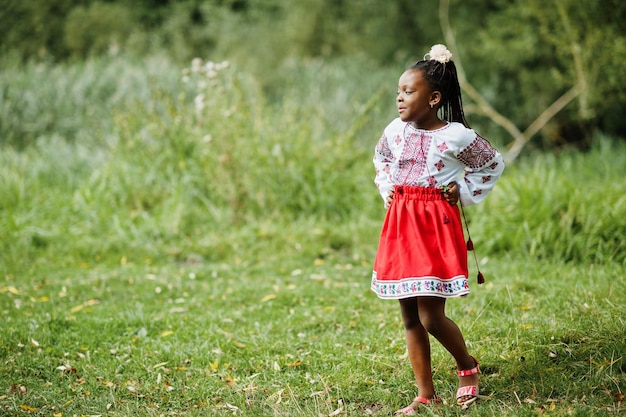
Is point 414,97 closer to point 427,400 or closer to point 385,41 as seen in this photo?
point 427,400

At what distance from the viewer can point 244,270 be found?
6.20 m

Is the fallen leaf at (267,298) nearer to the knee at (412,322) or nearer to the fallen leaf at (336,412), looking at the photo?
the fallen leaf at (336,412)

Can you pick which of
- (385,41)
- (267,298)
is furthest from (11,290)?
(385,41)

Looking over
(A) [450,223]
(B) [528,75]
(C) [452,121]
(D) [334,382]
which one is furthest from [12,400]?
(B) [528,75]

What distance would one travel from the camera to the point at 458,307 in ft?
15.7

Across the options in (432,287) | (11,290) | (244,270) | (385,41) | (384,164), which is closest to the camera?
(432,287)

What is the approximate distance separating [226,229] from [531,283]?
328 centimetres

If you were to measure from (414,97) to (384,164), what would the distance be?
16.2 inches

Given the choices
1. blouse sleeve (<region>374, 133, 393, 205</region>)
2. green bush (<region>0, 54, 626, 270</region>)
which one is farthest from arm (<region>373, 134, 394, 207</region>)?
green bush (<region>0, 54, 626, 270</region>)

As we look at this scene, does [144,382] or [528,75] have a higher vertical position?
[528,75]

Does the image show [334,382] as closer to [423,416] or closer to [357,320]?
[423,416]

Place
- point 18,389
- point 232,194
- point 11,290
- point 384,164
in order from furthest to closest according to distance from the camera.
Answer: point 232,194
point 11,290
point 18,389
point 384,164

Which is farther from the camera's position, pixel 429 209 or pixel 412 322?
pixel 412 322

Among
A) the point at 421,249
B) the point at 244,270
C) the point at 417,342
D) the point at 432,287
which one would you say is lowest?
the point at 244,270
